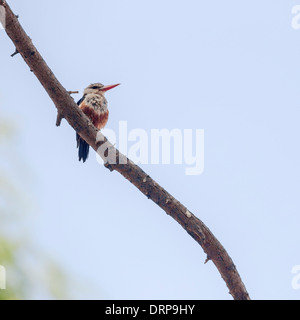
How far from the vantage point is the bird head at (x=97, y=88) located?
7.30 metres

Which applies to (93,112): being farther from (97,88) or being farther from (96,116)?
(97,88)

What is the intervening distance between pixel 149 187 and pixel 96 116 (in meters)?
2.34

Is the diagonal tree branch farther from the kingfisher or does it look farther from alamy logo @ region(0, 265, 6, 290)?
the kingfisher

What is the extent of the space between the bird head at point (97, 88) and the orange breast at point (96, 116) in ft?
1.58

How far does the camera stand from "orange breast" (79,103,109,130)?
22.2ft

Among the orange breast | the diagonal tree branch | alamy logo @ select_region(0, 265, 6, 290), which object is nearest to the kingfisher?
the orange breast

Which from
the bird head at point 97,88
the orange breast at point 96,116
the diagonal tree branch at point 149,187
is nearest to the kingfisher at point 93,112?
the orange breast at point 96,116

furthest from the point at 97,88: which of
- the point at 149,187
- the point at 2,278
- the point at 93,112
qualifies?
the point at 2,278

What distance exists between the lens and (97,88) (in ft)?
24.3
